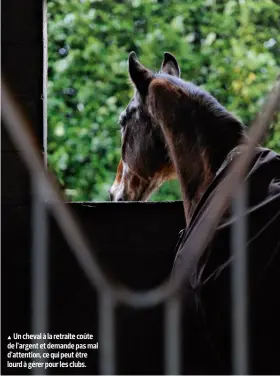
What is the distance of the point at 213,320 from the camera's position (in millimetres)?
2410

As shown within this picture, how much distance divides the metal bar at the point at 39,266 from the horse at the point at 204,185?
8.2 inches

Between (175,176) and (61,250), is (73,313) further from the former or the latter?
(175,176)

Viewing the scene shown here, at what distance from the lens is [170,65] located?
2.55m

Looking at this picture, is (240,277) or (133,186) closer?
(240,277)

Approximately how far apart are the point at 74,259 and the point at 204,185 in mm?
416

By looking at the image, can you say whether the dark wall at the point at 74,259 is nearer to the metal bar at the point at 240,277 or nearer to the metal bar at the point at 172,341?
the metal bar at the point at 172,341

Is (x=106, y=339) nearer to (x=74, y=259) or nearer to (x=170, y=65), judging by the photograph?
(x=74, y=259)

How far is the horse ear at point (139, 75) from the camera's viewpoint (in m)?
2.50

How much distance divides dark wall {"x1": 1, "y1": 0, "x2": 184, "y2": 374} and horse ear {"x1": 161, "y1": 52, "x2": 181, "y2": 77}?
1.15 feet

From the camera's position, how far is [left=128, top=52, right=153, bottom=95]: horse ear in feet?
8.20

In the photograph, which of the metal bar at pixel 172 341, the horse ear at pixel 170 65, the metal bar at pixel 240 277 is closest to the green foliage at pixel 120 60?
the horse ear at pixel 170 65

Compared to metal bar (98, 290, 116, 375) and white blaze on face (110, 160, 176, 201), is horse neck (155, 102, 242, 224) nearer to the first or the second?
white blaze on face (110, 160, 176, 201)

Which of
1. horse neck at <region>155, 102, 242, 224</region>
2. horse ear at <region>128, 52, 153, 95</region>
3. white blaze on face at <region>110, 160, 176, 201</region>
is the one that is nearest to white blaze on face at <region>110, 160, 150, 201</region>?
white blaze on face at <region>110, 160, 176, 201</region>

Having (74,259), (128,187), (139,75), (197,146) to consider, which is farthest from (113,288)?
(139,75)
